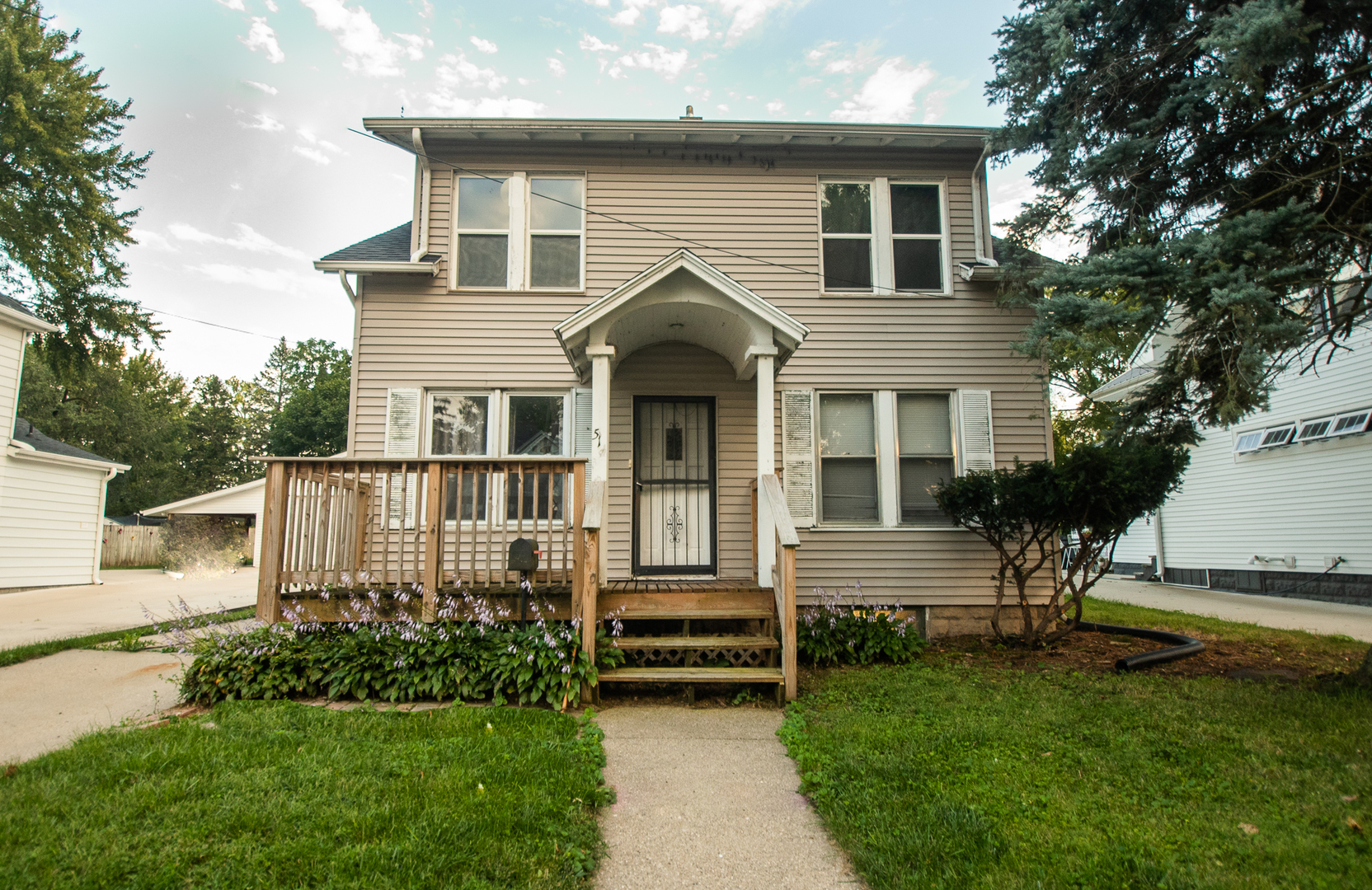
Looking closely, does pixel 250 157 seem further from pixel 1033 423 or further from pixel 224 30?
pixel 1033 423

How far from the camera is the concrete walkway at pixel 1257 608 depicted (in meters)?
8.23

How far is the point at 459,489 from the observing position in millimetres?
5238

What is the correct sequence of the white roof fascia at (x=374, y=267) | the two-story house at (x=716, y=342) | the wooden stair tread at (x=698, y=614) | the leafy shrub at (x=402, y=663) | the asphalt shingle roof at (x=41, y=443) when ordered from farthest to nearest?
the asphalt shingle roof at (x=41, y=443)
the two-story house at (x=716, y=342)
the white roof fascia at (x=374, y=267)
the wooden stair tread at (x=698, y=614)
the leafy shrub at (x=402, y=663)

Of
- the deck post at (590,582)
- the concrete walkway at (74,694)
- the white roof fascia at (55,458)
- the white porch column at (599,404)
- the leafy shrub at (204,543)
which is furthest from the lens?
the leafy shrub at (204,543)

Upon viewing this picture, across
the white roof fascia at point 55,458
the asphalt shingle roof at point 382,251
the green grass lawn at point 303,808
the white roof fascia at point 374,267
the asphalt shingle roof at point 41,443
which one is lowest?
the green grass lawn at point 303,808

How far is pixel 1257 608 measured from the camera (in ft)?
33.0

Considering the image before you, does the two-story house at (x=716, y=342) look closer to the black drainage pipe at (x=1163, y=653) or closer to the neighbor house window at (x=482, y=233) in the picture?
the neighbor house window at (x=482, y=233)

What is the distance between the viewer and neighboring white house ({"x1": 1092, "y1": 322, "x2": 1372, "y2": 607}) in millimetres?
10125

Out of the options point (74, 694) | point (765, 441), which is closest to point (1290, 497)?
point (765, 441)

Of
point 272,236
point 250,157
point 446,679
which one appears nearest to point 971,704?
point 446,679

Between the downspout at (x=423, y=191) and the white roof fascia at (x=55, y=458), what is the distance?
10155 millimetres

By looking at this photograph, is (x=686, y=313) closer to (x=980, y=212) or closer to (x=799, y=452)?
(x=799, y=452)

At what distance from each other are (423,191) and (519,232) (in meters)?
1.18

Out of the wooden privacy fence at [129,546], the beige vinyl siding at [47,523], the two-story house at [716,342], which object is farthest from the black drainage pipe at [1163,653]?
the wooden privacy fence at [129,546]
